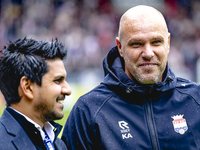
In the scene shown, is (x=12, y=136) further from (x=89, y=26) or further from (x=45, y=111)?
(x=89, y=26)

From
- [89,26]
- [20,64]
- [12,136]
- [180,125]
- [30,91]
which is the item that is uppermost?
[89,26]

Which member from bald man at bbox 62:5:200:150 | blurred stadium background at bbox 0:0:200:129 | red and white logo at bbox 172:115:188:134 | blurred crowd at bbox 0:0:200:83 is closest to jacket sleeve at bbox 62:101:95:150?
bald man at bbox 62:5:200:150

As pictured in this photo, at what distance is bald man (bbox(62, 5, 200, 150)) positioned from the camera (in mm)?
1982

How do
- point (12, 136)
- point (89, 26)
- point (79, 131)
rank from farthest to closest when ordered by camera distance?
point (89, 26)
point (79, 131)
point (12, 136)

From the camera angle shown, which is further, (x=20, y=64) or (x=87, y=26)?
(x=87, y=26)

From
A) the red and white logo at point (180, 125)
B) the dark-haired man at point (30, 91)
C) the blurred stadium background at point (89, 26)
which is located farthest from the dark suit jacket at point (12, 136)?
the blurred stadium background at point (89, 26)

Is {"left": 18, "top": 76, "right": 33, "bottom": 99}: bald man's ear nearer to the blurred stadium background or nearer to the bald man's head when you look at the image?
the bald man's head

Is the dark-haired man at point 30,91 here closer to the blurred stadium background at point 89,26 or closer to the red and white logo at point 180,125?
the red and white logo at point 180,125

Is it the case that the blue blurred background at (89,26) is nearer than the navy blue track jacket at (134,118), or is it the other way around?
the navy blue track jacket at (134,118)

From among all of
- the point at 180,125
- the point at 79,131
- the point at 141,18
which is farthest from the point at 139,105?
the point at 141,18

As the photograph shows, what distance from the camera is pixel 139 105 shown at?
6.88 ft

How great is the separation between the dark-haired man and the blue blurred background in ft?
25.8

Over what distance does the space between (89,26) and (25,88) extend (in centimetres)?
1099

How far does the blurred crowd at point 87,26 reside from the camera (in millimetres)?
10961
